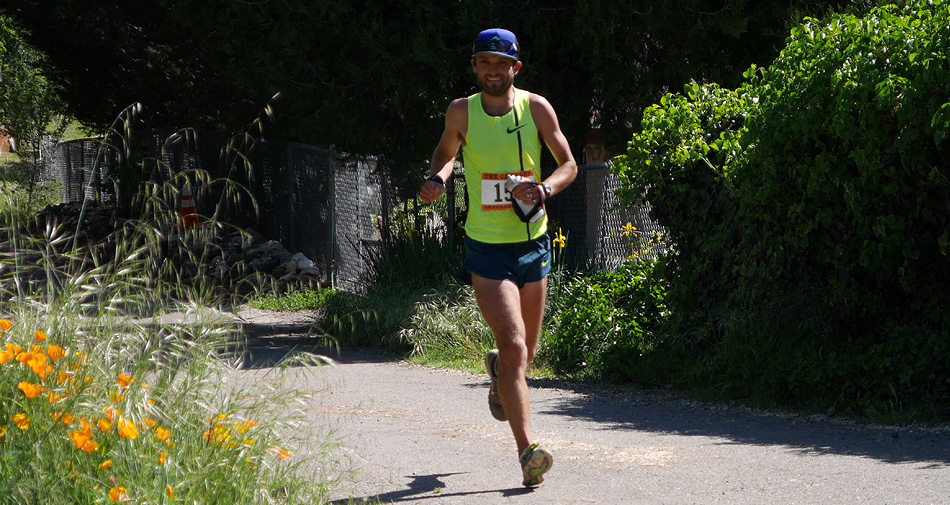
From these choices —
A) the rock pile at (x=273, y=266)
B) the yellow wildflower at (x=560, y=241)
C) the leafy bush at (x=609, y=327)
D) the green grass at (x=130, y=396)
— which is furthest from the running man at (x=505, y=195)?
the rock pile at (x=273, y=266)

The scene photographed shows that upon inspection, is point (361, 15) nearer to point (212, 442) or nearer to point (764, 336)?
point (764, 336)

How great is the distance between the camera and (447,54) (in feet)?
32.3

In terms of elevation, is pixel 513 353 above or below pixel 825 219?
below

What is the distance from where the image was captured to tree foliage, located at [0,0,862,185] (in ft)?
31.9

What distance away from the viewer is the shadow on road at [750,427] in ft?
17.9

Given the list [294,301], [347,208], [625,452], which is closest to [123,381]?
[625,452]

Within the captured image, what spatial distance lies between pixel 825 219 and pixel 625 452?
5.98ft

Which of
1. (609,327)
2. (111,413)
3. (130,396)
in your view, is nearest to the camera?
(111,413)

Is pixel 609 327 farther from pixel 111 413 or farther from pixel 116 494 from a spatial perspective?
pixel 116 494

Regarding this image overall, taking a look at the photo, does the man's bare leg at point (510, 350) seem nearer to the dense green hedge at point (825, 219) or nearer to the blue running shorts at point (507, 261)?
the blue running shorts at point (507, 261)

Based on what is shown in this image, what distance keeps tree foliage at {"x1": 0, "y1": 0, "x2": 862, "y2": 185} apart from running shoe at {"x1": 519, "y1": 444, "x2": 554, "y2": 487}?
208 inches

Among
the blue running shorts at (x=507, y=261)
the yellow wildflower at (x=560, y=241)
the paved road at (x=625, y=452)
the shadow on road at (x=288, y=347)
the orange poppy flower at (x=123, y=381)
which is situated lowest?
the shadow on road at (x=288, y=347)

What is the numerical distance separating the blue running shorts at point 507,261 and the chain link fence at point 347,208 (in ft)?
5.78

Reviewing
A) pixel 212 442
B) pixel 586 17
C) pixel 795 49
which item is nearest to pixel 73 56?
pixel 586 17
